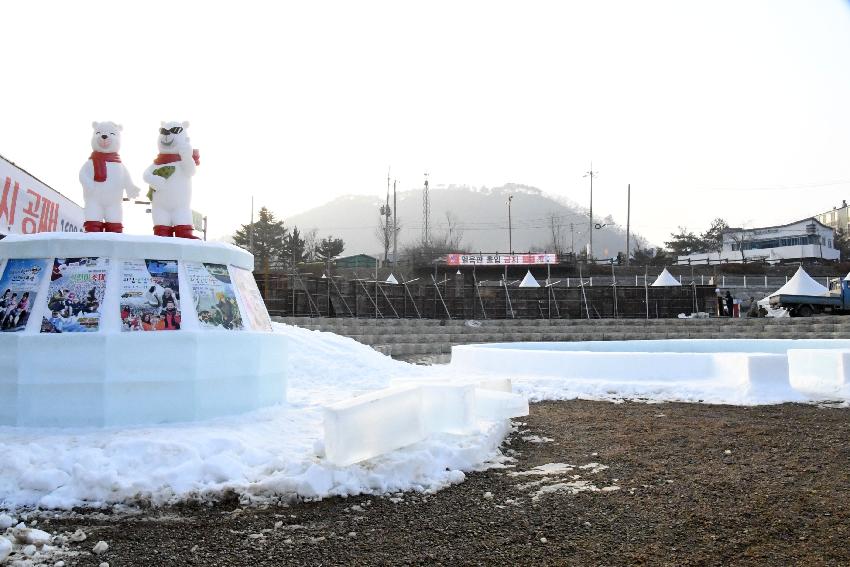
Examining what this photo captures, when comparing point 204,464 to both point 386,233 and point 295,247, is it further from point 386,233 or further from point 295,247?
point 386,233

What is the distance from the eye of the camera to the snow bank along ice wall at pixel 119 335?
577cm

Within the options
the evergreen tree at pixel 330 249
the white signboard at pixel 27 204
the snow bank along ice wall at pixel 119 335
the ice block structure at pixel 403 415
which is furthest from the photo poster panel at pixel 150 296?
the evergreen tree at pixel 330 249

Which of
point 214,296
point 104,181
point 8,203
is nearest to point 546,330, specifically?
point 8,203

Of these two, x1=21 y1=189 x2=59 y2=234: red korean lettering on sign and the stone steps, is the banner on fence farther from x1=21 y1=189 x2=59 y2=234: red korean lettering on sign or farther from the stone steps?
x1=21 y1=189 x2=59 y2=234: red korean lettering on sign

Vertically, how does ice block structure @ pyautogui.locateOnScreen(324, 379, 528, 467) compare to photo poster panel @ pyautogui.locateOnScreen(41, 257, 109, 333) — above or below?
below

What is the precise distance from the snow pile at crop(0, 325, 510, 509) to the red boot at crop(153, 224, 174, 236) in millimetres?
2395

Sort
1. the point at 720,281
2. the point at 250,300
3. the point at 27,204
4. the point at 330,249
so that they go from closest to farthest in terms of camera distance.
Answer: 1. the point at 250,300
2. the point at 27,204
3. the point at 720,281
4. the point at 330,249

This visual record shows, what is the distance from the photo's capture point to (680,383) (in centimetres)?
1045

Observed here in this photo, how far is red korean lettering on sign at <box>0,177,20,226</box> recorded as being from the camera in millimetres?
12023

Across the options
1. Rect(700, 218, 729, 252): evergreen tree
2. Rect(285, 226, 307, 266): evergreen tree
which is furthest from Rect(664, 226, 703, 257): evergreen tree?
Rect(285, 226, 307, 266): evergreen tree

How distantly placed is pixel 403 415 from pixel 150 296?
2640 mm

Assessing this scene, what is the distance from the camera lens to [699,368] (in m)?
10.6

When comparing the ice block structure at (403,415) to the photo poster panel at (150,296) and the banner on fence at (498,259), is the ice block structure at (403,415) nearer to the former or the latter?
the photo poster panel at (150,296)

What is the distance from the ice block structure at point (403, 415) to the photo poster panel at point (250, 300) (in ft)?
6.69
